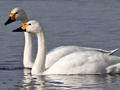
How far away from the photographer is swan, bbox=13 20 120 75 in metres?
12.4

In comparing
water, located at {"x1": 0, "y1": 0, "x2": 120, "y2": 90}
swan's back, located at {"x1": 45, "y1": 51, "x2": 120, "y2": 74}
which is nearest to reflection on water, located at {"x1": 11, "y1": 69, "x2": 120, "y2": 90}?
water, located at {"x1": 0, "y1": 0, "x2": 120, "y2": 90}

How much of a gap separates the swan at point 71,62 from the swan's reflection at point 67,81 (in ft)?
0.77

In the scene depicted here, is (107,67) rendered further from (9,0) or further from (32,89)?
(9,0)

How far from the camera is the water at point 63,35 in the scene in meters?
11.4

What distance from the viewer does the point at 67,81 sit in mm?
11562

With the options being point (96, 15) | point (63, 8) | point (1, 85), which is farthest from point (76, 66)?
point (63, 8)

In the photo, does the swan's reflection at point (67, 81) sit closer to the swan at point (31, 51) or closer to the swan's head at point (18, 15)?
the swan at point (31, 51)

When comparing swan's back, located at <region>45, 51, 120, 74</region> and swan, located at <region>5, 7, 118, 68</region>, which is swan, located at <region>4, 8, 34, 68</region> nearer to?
swan, located at <region>5, 7, 118, 68</region>

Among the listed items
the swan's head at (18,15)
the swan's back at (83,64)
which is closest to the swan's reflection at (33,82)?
the swan's back at (83,64)

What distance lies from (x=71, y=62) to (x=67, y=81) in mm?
952

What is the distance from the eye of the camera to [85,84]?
1118cm

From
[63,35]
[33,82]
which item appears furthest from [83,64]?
[63,35]

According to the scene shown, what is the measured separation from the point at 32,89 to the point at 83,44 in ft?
20.4

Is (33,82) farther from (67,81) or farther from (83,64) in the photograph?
(83,64)
